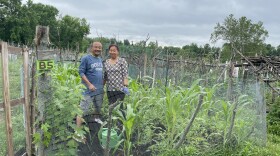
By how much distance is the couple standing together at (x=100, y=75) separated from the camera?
5.67 meters

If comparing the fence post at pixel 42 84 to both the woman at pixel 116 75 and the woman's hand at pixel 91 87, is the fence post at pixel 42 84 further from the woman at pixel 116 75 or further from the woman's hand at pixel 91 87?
the woman at pixel 116 75

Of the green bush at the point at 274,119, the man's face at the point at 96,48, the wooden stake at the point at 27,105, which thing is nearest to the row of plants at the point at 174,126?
the wooden stake at the point at 27,105

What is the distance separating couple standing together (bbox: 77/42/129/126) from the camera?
5.67m

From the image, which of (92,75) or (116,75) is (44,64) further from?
(116,75)

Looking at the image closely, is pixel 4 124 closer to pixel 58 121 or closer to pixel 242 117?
pixel 58 121

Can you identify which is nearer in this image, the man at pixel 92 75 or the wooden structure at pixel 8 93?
the wooden structure at pixel 8 93

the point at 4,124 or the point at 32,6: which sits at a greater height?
the point at 32,6

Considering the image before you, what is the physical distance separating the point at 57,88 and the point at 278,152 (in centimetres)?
407

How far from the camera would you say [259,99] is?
6105mm

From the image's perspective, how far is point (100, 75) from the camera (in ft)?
19.1

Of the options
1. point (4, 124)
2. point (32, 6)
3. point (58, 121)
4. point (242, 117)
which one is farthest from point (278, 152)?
point (32, 6)

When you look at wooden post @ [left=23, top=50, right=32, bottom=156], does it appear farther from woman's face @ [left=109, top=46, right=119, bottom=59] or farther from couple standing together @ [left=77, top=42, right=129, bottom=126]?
woman's face @ [left=109, top=46, right=119, bottom=59]

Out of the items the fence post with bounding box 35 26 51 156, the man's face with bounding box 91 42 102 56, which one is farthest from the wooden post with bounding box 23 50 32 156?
the man's face with bounding box 91 42 102 56

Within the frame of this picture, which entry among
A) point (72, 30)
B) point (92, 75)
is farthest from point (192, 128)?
point (72, 30)
